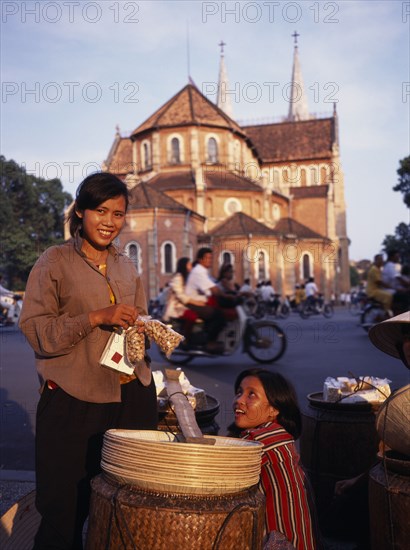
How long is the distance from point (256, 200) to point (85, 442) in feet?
155

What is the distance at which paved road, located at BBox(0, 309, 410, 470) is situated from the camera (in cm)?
595

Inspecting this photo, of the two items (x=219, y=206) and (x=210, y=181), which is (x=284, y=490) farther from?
(x=210, y=181)

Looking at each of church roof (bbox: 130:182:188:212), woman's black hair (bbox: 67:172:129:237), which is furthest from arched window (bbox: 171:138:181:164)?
woman's black hair (bbox: 67:172:129:237)

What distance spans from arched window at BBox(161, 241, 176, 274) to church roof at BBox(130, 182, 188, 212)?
Answer: 8.19 feet

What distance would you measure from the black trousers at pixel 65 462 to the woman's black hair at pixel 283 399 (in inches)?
31.5

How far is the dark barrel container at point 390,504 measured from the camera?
2350 mm

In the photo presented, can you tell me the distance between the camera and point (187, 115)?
51062 mm

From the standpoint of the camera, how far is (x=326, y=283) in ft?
175

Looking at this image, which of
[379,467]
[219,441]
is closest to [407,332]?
[379,467]

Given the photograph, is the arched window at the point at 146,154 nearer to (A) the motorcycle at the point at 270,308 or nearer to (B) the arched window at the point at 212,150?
(B) the arched window at the point at 212,150

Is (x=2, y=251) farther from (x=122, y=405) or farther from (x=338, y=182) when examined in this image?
(x=122, y=405)

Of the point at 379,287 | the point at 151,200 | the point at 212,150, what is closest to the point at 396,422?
the point at 379,287

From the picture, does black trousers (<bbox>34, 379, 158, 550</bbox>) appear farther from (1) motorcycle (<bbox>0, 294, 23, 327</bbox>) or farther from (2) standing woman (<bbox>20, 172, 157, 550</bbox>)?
(1) motorcycle (<bbox>0, 294, 23, 327</bbox>)

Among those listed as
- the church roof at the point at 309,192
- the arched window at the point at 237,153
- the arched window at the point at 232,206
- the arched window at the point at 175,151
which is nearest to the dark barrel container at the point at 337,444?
the arched window at the point at 232,206
